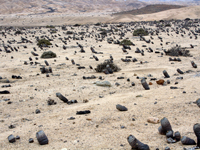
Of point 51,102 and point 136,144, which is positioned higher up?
point 136,144

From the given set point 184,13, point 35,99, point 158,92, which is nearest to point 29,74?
point 35,99

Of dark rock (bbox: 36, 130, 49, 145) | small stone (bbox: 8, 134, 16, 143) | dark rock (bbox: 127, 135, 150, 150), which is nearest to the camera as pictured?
dark rock (bbox: 127, 135, 150, 150)

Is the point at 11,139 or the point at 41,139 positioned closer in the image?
the point at 41,139

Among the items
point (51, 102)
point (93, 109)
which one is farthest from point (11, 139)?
point (51, 102)

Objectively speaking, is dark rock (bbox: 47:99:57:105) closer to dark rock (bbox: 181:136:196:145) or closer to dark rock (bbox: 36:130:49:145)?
dark rock (bbox: 36:130:49:145)

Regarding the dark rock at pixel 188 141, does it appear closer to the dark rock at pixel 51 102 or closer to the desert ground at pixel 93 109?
the desert ground at pixel 93 109

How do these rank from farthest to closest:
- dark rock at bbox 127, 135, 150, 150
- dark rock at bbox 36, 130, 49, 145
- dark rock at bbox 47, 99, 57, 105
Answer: dark rock at bbox 47, 99, 57, 105 → dark rock at bbox 36, 130, 49, 145 → dark rock at bbox 127, 135, 150, 150

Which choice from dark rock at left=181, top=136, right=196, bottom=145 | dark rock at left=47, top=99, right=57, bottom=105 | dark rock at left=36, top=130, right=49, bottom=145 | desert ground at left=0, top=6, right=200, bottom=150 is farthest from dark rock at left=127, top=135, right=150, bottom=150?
dark rock at left=47, top=99, right=57, bottom=105

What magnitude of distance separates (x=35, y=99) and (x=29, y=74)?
335cm

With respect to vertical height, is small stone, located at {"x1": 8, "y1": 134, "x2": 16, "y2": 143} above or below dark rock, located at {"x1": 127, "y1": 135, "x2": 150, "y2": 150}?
below

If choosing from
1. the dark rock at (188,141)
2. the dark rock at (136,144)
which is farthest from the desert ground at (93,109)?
the dark rock at (136,144)

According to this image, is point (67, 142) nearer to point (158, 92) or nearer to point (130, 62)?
point (158, 92)

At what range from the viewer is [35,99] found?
20.2 ft

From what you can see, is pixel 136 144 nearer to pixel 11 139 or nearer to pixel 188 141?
pixel 188 141
